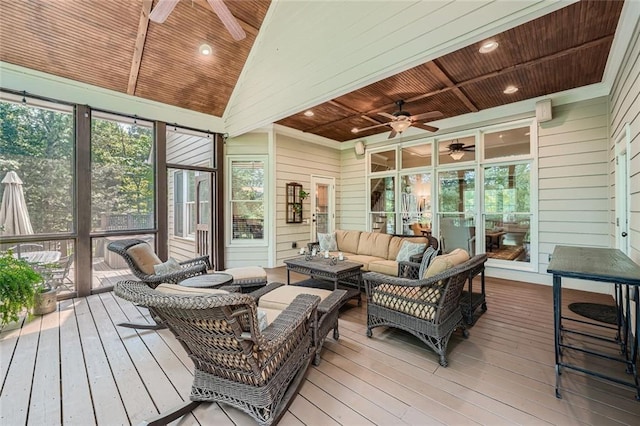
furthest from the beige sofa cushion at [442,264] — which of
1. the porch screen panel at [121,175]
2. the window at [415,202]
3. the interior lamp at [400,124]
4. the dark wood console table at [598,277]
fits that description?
the porch screen panel at [121,175]

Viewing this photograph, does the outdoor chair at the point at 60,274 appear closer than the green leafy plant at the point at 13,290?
No

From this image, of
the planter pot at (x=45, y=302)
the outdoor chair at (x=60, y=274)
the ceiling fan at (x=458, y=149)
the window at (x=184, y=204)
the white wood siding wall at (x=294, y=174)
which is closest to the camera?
the planter pot at (x=45, y=302)

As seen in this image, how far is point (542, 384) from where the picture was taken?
2.14 metres

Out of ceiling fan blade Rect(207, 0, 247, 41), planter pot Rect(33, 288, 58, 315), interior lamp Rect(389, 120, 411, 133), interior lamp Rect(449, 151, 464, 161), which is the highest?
ceiling fan blade Rect(207, 0, 247, 41)

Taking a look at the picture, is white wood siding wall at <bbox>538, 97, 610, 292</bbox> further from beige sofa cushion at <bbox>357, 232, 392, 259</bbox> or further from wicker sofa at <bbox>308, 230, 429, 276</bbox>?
beige sofa cushion at <bbox>357, 232, 392, 259</bbox>

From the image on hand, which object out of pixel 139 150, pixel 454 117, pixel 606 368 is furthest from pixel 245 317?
pixel 454 117

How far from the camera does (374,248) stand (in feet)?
17.3

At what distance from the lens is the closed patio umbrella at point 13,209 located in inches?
149

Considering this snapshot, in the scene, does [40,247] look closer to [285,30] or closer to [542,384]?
[285,30]

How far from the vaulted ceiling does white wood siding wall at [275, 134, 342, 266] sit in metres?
1.37

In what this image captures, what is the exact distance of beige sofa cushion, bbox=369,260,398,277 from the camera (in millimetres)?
4379

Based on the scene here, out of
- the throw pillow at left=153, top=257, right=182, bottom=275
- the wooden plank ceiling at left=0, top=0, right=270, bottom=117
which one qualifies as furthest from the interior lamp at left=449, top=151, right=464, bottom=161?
the throw pillow at left=153, top=257, right=182, bottom=275

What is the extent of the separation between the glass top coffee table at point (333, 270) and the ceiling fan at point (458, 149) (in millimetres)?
3737

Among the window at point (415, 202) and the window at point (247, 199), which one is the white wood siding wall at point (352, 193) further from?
the window at point (247, 199)
